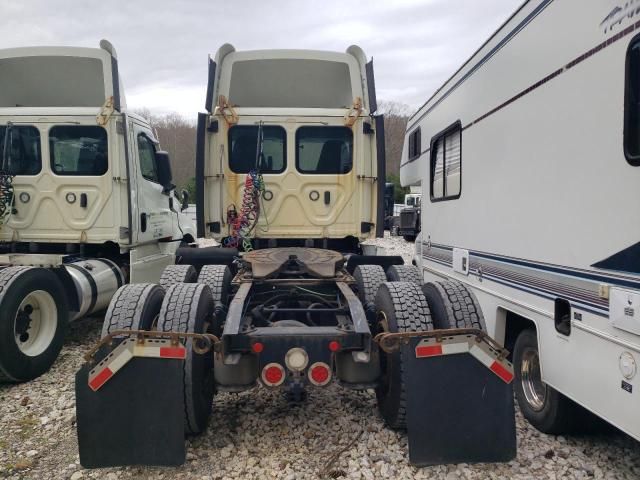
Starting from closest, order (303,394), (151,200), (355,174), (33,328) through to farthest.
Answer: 1. (303,394)
2. (33,328)
3. (355,174)
4. (151,200)

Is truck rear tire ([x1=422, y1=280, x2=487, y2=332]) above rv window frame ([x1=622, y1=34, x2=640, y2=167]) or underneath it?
underneath

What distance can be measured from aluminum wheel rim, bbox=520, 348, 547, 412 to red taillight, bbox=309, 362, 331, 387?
1.63 m

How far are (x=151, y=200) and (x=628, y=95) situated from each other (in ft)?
19.2

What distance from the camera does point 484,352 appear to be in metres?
2.93

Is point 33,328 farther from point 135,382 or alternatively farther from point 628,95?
point 628,95

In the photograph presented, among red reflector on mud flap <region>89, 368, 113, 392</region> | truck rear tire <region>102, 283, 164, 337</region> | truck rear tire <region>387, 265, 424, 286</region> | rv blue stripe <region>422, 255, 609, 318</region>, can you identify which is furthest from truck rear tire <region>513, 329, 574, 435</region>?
red reflector on mud flap <region>89, 368, 113, 392</region>

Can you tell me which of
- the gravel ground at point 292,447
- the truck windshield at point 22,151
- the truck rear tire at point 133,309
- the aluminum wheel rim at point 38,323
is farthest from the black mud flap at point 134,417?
the truck windshield at point 22,151

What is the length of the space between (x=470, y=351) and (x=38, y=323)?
421 cm

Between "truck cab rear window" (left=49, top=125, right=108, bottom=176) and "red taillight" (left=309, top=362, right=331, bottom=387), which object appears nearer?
"red taillight" (left=309, top=362, right=331, bottom=387)

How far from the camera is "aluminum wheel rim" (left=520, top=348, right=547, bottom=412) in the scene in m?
3.66

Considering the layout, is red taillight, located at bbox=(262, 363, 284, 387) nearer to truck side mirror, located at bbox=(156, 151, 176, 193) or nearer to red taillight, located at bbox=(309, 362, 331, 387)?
red taillight, located at bbox=(309, 362, 331, 387)

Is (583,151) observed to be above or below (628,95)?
below

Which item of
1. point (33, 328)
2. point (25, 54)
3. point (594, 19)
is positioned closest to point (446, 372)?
point (594, 19)

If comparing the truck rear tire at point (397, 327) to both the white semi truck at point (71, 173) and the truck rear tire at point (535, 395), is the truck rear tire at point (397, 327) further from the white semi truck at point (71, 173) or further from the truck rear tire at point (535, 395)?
the white semi truck at point (71, 173)
